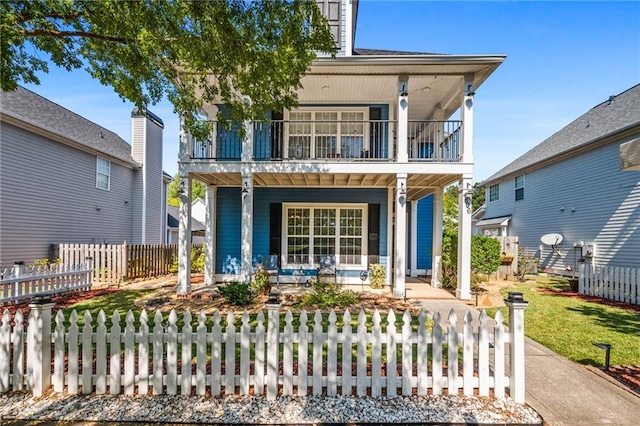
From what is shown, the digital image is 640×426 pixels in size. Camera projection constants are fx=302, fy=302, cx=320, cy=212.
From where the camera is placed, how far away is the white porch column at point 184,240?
314 inches

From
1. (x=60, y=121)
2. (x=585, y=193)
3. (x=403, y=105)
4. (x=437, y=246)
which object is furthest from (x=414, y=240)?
(x=60, y=121)

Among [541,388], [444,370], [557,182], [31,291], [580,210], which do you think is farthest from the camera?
[557,182]

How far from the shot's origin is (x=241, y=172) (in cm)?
812

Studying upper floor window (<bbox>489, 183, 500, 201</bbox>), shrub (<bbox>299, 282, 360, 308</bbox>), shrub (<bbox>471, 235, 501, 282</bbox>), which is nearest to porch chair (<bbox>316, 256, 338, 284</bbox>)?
shrub (<bbox>299, 282, 360, 308</bbox>)

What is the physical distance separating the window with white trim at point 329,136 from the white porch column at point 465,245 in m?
3.41

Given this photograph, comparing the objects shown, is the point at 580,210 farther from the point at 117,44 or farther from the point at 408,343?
the point at 117,44

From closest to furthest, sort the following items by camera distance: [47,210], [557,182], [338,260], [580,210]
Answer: [338,260]
[47,210]
[580,210]
[557,182]

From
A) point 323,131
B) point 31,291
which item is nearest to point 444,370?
point 323,131

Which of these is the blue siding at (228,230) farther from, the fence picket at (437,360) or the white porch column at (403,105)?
the fence picket at (437,360)

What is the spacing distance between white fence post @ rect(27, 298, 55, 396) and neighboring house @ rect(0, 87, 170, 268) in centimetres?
562

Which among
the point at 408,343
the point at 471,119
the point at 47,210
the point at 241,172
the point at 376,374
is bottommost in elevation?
the point at 376,374

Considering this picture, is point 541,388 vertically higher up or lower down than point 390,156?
lower down

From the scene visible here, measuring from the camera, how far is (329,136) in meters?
9.95

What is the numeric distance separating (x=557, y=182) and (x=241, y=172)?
14.8 m
